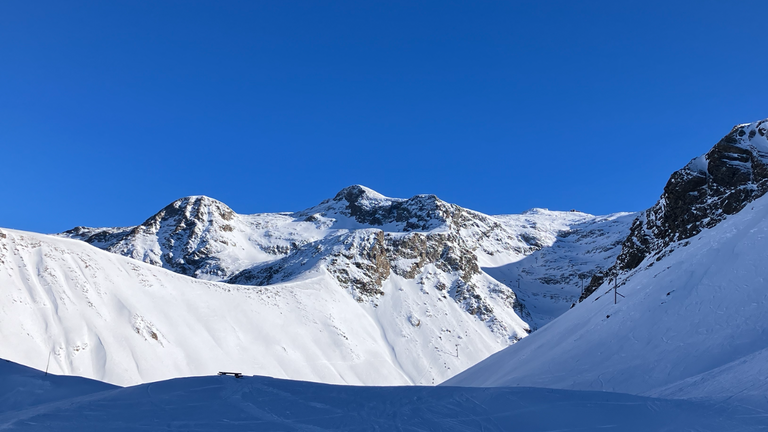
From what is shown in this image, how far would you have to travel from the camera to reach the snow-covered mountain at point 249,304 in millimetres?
61312

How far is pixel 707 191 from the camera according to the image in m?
56.0

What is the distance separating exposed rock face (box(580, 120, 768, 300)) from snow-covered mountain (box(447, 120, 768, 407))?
11668mm

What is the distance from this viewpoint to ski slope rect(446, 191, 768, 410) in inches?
864

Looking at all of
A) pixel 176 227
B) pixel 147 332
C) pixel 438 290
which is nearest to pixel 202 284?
pixel 147 332

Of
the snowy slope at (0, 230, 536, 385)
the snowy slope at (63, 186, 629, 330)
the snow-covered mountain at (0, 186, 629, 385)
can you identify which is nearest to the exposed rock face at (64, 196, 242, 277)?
the snowy slope at (63, 186, 629, 330)

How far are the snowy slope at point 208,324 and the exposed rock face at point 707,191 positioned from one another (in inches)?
2021

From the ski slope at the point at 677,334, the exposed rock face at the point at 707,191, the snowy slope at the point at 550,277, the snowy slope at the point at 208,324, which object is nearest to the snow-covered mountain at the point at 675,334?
the ski slope at the point at 677,334

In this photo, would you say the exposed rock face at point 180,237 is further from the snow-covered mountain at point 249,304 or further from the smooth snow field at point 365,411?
the smooth snow field at point 365,411

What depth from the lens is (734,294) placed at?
26.8 metres

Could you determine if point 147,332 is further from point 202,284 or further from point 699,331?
point 699,331

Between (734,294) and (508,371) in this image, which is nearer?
(734,294)

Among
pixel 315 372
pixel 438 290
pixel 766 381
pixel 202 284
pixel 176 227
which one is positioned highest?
pixel 176 227

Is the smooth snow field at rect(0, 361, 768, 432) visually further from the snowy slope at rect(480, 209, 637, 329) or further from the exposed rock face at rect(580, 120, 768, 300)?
the snowy slope at rect(480, 209, 637, 329)

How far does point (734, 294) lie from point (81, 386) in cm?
3064
